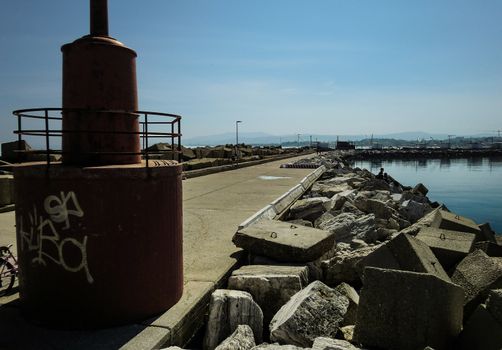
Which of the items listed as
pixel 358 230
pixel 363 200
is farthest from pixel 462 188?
pixel 358 230

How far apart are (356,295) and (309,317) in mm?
1044

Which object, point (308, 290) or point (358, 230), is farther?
point (358, 230)

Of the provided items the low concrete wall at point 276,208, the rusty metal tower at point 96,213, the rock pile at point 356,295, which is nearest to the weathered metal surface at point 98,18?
the rusty metal tower at point 96,213

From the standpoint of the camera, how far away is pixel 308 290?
3.86 m

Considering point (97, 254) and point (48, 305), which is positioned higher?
point (97, 254)

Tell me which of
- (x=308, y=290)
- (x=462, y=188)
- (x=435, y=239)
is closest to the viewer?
(x=308, y=290)

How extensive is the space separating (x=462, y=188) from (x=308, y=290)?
4058 cm

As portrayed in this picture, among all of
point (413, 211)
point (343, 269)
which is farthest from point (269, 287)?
point (413, 211)

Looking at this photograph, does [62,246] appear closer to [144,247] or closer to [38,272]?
[38,272]

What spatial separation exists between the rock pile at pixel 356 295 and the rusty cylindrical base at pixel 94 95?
1783 mm

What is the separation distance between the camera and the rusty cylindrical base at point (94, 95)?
3664 millimetres

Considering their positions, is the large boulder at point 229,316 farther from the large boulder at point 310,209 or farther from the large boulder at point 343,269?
the large boulder at point 310,209

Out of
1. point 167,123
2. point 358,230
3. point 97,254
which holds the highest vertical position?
point 167,123

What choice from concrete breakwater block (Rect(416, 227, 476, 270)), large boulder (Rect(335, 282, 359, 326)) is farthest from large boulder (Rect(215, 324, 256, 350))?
concrete breakwater block (Rect(416, 227, 476, 270))
